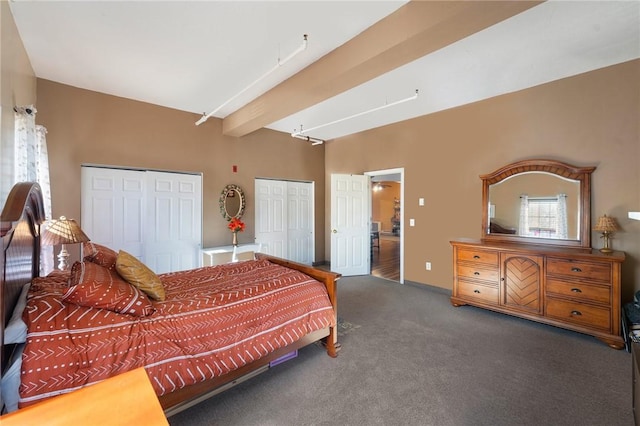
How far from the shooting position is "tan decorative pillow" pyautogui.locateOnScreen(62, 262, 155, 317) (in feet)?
4.97

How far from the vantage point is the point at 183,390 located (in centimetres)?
168

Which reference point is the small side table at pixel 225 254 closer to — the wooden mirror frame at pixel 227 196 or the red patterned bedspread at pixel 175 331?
the wooden mirror frame at pixel 227 196

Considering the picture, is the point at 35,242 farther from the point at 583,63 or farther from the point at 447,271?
the point at 583,63

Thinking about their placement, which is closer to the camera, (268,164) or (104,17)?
(104,17)

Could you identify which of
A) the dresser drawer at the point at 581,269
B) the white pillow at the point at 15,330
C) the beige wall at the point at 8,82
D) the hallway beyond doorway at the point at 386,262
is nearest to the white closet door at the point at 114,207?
the beige wall at the point at 8,82

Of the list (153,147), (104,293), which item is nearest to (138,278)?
(104,293)

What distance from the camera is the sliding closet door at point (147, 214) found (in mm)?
3713

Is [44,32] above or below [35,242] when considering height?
above

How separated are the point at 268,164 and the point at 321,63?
2788mm

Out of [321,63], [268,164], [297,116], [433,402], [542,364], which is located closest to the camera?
[433,402]

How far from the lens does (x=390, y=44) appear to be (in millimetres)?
2223

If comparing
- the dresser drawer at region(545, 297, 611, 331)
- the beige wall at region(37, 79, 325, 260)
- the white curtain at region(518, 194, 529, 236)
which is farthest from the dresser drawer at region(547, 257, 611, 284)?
the beige wall at region(37, 79, 325, 260)

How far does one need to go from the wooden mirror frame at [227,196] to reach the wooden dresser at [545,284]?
3500mm

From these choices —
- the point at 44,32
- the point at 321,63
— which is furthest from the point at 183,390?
the point at 44,32
